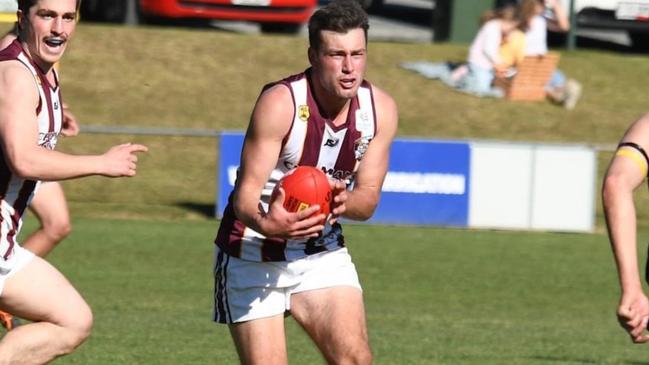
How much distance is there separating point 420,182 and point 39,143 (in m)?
9.13

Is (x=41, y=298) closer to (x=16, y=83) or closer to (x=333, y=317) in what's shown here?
(x=16, y=83)

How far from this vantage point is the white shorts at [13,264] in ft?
21.7

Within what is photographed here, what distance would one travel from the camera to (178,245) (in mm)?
14070

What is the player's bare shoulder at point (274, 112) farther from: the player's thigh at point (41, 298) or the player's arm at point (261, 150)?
the player's thigh at point (41, 298)

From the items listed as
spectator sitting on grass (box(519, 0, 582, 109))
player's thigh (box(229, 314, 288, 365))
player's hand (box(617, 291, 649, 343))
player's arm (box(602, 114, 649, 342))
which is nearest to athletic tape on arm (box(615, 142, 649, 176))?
player's arm (box(602, 114, 649, 342))

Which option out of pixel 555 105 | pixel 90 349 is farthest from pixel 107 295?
pixel 555 105

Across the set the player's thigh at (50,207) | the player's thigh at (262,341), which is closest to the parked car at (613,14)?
the player's thigh at (50,207)

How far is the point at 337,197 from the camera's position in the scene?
255 inches

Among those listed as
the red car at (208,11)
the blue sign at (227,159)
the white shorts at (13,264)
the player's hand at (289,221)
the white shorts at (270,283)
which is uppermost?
the player's hand at (289,221)

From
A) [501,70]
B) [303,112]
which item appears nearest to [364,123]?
[303,112]

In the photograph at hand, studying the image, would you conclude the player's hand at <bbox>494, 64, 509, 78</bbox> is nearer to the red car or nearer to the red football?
the red car

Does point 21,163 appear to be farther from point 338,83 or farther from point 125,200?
point 125,200

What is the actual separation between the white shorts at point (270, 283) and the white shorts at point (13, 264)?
2.79ft

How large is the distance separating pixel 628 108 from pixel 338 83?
14987mm
